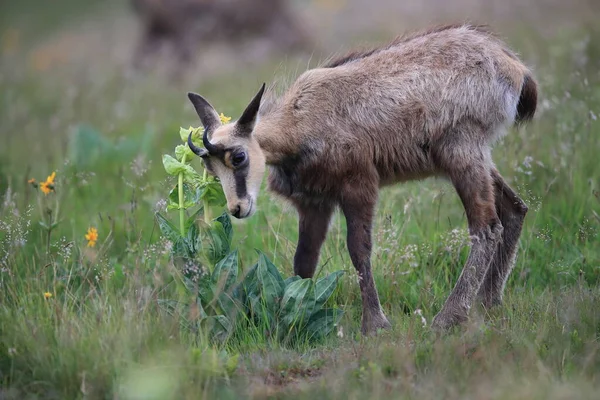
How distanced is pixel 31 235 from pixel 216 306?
270 centimetres

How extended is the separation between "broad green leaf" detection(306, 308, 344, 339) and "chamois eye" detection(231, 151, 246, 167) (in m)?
1.08

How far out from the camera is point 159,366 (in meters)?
3.90

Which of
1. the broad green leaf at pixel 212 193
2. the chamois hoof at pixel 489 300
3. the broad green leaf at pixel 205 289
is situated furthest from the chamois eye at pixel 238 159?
the chamois hoof at pixel 489 300

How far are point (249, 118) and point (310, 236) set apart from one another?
1.17 meters

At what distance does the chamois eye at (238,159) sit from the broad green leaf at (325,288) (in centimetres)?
93

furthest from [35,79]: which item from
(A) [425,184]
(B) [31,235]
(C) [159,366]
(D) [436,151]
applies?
(C) [159,366]

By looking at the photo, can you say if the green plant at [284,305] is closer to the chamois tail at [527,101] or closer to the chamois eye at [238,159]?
the chamois eye at [238,159]

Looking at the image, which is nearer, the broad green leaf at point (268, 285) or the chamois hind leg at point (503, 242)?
the broad green leaf at point (268, 285)

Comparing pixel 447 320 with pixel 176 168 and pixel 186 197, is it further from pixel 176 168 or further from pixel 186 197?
pixel 176 168

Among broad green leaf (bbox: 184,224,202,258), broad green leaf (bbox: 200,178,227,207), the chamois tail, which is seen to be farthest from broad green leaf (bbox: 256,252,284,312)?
the chamois tail

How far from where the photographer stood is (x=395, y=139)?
18.6 feet

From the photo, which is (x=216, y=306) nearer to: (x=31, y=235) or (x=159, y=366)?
(x=159, y=366)

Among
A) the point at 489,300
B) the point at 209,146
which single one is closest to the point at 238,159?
the point at 209,146

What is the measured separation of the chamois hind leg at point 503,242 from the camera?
18.9 feet
